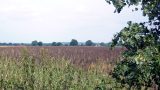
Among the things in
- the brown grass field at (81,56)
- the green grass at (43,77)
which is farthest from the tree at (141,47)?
the brown grass field at (81,56)

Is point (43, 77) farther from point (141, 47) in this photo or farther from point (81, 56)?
point (81, 56)

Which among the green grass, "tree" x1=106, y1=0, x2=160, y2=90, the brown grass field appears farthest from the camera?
the brown grass field

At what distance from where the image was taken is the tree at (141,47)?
8.68 metres

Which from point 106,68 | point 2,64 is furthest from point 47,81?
point 106,68

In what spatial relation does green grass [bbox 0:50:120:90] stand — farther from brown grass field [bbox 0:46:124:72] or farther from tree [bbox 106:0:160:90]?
tree [bbox 106:0:160:90]

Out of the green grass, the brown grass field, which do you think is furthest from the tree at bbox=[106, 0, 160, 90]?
the brown grass field

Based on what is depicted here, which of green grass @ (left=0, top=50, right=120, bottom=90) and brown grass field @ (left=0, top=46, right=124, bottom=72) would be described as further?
brown grass field @ (left=0, top=46, right=124, bottom=72)

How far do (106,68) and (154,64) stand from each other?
1533cm

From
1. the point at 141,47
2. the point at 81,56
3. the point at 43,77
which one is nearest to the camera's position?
the point at 141,47

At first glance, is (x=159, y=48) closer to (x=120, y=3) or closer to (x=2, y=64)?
(x=120, y=3)

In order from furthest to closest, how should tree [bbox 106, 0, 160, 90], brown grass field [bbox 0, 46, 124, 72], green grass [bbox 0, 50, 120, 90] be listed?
brown grass field [bbox 0, 46, 124, 72]
green grass [bbox 0, 50, 120, 90]
tree [bbox 106, 0, 160, 90]

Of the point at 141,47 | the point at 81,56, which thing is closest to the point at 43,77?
the point at 141,47

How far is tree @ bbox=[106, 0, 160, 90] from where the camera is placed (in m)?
8.68

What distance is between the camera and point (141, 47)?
→ 9180mm
